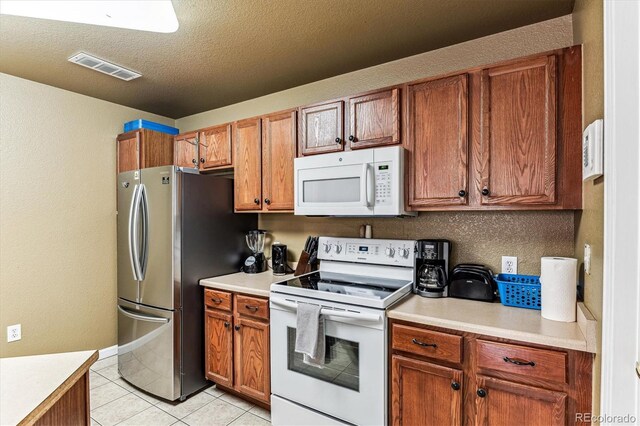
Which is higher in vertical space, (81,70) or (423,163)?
(81,70)

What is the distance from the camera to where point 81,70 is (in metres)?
2.54

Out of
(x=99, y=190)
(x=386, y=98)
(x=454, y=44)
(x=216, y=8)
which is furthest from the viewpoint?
(x=99, y=190)

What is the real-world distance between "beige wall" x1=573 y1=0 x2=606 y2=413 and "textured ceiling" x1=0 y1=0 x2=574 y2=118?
513 mm

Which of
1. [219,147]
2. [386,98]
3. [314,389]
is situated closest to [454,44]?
[386,98]

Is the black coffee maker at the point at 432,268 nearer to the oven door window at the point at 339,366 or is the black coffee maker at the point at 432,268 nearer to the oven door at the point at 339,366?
the oven door at the point at 339,366

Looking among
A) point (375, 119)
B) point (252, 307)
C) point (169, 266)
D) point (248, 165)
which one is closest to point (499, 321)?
point (375, 119)

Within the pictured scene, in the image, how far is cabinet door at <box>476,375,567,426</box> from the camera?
133 centimetres

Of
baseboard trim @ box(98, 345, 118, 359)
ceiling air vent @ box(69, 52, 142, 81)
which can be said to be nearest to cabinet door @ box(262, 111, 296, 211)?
ceiling air vent @ box(69, 52, 142, 81)

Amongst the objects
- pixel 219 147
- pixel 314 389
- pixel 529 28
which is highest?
pixel 529 28

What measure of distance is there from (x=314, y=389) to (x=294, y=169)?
4.78 feet

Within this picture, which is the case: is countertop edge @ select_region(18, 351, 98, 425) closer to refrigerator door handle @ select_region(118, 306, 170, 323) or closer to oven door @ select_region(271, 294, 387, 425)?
oven door @ select_region(271, 294, 387, 425)

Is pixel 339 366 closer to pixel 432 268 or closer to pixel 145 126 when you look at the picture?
pixel 432 268

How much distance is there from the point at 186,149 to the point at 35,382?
2.56 meters

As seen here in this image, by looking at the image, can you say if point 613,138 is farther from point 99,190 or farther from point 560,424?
point 99,190
